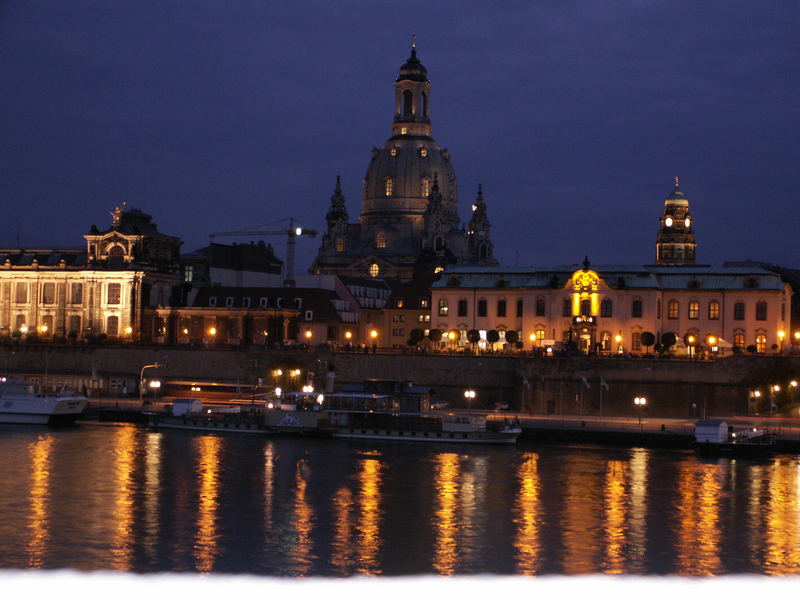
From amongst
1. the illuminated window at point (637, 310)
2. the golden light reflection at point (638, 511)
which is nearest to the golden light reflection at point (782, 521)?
the golden light reflection at point (638, 511)

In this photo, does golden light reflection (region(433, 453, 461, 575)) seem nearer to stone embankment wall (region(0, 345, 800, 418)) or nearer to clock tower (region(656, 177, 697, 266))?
stone embankment wall (region(0, 345, 800, 418))

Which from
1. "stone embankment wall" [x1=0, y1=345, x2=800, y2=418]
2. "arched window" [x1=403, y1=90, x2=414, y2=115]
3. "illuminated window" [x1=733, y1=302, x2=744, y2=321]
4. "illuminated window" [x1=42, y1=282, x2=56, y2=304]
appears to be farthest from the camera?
"arched window" [x1=403, y1=90, x2=414, y2=115]

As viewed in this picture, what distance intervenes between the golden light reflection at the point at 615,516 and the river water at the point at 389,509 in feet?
0.31

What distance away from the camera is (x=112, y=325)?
364ft

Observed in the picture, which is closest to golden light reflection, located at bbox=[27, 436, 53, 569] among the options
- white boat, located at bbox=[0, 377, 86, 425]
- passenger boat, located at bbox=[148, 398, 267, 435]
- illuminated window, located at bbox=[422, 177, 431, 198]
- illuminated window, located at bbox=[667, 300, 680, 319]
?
white boat, located at bbox=[0, 377, 86, 425]

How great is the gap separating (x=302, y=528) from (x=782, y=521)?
17313 mm

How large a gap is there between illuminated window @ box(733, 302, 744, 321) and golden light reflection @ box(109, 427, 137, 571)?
41.1 meters

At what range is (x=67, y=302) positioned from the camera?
370 ft

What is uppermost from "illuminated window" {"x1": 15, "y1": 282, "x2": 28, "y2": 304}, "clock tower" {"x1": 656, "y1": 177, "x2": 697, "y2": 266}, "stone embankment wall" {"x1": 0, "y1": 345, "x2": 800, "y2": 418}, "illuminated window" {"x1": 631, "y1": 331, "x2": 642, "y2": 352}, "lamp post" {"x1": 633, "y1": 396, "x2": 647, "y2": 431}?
"clock tower" {"x1": 656, "y1": 177, "x2": 697, "y2": 266}

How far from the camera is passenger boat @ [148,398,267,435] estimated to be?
74.2 m

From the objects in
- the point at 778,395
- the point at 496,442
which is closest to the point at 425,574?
the point at 496,442

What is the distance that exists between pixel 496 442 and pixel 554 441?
131 inches

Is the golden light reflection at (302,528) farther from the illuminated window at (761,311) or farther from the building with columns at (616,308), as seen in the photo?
the illuminated window at (761,311)

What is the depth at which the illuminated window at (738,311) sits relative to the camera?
87.7 metres
